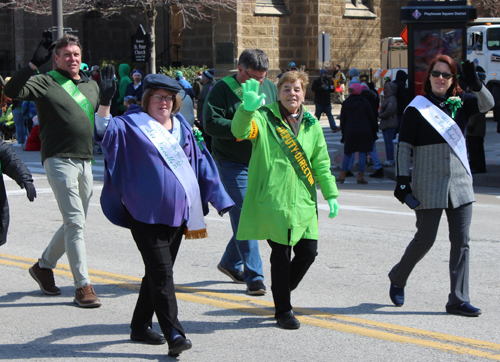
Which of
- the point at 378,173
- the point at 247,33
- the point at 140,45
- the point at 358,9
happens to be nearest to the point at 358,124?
the point at 378,173

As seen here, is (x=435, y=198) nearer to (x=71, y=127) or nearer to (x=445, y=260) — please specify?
(x=445, y=260)

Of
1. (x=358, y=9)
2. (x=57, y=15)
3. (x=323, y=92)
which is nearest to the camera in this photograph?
(x=57, y=15)

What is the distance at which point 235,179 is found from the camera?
19.0 ft

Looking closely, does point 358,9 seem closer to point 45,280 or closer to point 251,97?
point 45,280

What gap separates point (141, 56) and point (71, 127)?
1640cm

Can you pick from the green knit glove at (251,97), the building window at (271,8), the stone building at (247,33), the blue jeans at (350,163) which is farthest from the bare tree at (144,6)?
the green knit glove at (251,97)

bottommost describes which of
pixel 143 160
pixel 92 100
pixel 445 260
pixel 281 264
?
pixel 445 260

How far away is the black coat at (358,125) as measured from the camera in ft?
41.4

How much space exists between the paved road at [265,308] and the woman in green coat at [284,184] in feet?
1.47

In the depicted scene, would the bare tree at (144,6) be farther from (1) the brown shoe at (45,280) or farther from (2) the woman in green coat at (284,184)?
(2) the woman in green coat at (284,184)

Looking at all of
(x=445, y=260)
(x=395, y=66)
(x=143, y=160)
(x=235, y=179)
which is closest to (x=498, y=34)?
(x=395, y=66)

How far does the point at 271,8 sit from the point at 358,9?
4312mm

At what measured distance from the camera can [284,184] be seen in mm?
4781

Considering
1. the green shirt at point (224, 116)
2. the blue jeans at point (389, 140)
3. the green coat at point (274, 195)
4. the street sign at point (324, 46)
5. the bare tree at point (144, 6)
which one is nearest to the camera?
the green coat at point (274, 195)
